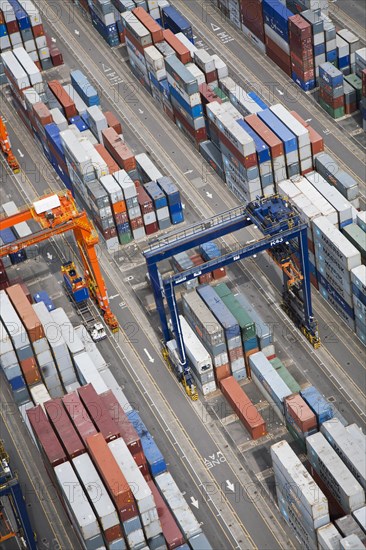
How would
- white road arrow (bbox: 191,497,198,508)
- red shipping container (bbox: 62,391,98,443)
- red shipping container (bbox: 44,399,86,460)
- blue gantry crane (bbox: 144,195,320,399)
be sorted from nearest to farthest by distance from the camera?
red shipping container (bbox: 44,399,86,460)
red shipping container (bbox: 62,391,98,443)
white road arrow (bbox: 191,497,198,508)
blue gantry crane (bbox: 144,195,320,399)

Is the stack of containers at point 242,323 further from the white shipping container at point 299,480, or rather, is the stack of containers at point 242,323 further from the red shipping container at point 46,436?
the red shipping container at point 46,436

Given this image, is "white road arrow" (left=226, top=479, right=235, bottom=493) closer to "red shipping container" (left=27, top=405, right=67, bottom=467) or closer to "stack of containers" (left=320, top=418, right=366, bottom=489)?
"stack of containers" (left=320, top=418, right=366, bottom=489)

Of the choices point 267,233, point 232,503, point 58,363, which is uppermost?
point 267,233

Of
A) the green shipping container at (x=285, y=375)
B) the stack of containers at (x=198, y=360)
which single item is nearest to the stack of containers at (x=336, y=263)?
the green shipping container at (x=285, y=375)

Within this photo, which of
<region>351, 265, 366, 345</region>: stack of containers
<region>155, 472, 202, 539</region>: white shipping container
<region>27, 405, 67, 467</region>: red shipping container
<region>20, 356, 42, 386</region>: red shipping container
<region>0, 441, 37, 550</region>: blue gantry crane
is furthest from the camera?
<region>20, 356, 42, 386</region>: red shipping container

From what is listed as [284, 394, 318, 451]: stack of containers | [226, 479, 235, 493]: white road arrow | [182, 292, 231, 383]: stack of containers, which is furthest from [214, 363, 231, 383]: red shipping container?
[226, 479, 235, 493]: white road arrow

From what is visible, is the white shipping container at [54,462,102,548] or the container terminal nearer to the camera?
the white shipping container at [54,462,102,548]

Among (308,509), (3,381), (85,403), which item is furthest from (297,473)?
(3,381)

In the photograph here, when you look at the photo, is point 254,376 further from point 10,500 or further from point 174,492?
point 10,500
